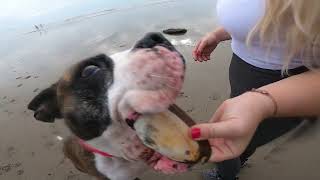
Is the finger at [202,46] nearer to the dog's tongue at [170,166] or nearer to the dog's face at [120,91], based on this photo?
the dog's face at [120,91]

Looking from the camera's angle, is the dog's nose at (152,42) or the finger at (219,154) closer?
the finger at (219,154)

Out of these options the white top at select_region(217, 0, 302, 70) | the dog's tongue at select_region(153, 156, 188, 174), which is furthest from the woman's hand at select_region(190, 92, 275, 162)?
the white top at select_region(217, 0, 302, 70)

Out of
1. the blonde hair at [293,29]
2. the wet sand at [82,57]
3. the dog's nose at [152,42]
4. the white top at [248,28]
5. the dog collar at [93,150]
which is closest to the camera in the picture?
the blonde hair at [293,29]

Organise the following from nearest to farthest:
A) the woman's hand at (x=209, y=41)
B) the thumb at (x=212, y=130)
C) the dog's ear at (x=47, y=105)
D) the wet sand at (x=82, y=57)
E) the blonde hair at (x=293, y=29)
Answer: the thumb at (x=212, y=130) < the blonde hair at (x=293, y=29) < the dog's ear at (x=47, y=105) < the woman's hand at (x=209, y=41) < the wet sand at (x=82, y=57)

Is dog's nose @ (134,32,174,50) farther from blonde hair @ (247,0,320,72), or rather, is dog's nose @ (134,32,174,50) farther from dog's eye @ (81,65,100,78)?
blonde hair @ (247,0,320,72)

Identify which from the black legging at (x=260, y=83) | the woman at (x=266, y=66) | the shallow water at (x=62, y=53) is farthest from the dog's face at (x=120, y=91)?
the shallow water at (x=62, y=53)

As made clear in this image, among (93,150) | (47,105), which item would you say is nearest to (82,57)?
(47,105)

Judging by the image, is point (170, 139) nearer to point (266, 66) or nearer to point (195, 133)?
point (195, 133)

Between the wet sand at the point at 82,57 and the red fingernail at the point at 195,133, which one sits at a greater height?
the red fingernail at the point at 195,133
